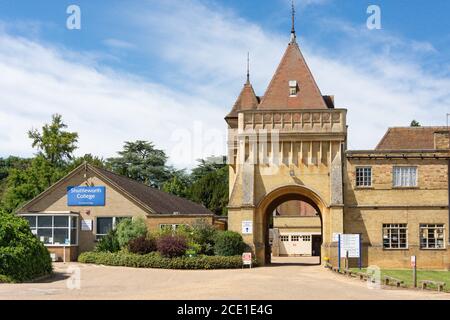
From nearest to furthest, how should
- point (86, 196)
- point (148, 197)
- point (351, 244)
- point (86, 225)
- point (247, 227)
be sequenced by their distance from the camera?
point (351, 244) → point (247, 227) → point (86, 225) → point (86, 196) → point (148, 197)

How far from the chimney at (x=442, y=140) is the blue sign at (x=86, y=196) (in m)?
20.4

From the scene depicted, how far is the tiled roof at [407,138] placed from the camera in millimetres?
41875

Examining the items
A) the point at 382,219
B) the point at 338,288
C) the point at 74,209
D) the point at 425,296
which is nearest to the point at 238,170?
the point at 382,219

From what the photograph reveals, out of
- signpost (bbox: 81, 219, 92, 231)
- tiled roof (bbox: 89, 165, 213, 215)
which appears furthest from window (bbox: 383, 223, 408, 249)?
signpost (bbox: 81, 219, 92, 231)

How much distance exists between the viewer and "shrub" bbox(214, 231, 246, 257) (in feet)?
113

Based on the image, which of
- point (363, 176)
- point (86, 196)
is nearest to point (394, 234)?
point (363, 176)

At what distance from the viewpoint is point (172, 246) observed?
3341cm

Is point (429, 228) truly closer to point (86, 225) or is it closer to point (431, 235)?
point (431, 235)

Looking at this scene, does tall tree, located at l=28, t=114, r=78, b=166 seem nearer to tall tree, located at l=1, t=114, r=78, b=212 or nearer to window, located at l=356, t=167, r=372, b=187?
tall tree, located at l=1, t=114, r=78, b=212

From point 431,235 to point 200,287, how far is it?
17832mm

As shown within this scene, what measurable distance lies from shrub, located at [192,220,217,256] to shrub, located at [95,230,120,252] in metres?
4.80

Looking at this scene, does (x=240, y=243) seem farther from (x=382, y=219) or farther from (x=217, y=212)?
(x=217, y=212)
